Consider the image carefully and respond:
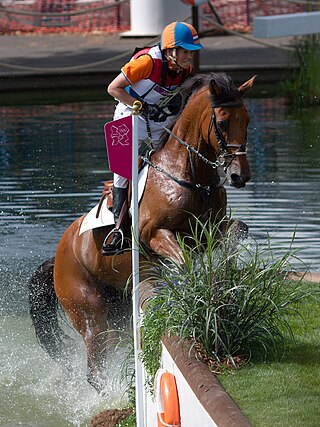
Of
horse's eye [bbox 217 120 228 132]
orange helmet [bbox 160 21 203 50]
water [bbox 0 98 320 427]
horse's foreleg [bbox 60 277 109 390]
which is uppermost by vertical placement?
orange helmet [bbox 160 21 203 50]

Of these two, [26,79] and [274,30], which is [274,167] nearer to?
[274,30]

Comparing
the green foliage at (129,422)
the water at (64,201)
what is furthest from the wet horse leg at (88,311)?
the green foliage at (129,422)

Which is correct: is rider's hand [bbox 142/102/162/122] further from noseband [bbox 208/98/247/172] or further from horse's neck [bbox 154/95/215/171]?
noseband [bbox 208/98/247/172]

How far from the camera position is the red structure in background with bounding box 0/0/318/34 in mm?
25781

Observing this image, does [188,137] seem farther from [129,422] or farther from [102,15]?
[102,15]

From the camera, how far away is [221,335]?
614cm

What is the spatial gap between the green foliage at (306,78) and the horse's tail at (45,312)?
1114 centimetres

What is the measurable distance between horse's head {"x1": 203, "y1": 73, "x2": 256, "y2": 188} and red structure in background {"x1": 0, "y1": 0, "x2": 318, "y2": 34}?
1824 centimetres

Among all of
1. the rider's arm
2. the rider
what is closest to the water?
the rider

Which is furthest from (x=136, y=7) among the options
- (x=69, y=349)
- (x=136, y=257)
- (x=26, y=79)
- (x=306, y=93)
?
(x=136, y=257)

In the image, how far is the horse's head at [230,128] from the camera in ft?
23.2

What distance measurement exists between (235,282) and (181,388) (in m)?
0.63

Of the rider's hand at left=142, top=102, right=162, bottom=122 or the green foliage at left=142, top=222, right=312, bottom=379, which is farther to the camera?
the rider's hand at left=142, top=102, right=162, bottom=122

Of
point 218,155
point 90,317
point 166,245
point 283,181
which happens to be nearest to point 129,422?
point 166,245
